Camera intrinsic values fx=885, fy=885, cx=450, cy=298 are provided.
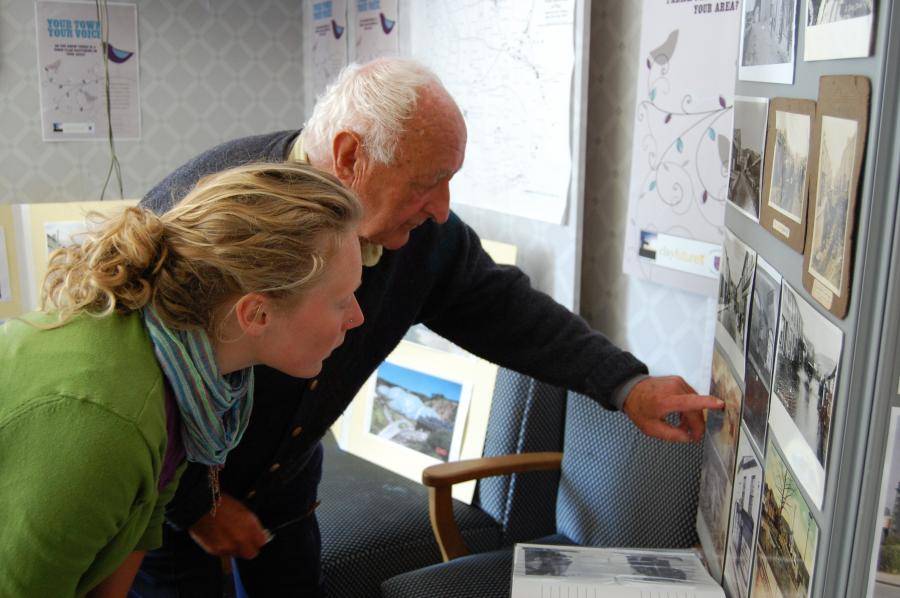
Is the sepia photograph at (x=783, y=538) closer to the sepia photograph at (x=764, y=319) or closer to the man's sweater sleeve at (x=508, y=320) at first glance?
the sepia photograph at (x=764, y=319)

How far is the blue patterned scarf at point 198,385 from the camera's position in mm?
999

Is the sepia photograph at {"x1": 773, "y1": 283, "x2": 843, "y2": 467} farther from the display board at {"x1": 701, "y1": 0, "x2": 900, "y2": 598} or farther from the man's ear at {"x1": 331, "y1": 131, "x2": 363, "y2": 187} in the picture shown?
the man's ear at {"x1": 331, "y1": 131, "x2": 363, "y2": 187}

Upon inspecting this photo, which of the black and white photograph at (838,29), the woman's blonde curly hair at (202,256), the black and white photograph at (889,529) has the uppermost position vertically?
the black and white photograph at (838,29)

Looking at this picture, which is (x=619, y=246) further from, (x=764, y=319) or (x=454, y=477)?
(x=764, y=319)

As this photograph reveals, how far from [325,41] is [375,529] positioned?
191 cm

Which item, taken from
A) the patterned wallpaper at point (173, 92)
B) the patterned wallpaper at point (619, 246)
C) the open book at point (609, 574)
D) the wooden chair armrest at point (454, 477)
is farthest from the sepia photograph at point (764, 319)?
the patterned wallpaper at point (173, 92)

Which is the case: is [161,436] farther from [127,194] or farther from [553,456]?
[127,194]

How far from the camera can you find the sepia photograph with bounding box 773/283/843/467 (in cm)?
80

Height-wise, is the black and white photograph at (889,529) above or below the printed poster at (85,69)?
below

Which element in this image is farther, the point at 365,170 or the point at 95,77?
the point at 95,77

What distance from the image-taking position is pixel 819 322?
2.72ft

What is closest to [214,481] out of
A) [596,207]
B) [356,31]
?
[596,207]

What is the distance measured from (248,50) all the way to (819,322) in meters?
2.97

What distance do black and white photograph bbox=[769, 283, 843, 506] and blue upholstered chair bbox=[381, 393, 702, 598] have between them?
0.93 metres
